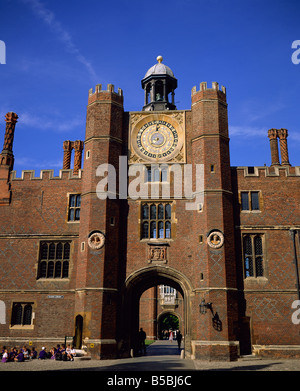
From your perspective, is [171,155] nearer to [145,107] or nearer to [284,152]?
[145,107]

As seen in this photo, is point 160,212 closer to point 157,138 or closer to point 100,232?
point 100,232

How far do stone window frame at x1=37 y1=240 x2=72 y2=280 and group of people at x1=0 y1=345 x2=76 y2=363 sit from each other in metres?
4.24

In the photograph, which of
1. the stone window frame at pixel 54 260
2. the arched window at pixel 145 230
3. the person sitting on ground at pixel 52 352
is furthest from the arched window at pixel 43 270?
the arched window at pixel 145 230

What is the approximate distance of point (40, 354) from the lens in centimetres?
2272

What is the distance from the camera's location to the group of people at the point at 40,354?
21.2 m

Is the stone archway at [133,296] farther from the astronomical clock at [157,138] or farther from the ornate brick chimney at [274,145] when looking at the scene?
the ornate brick chimney at [274,145]

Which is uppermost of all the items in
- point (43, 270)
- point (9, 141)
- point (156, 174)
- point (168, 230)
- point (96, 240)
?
point (9, 141)

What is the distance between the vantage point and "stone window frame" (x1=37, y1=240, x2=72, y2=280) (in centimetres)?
2592

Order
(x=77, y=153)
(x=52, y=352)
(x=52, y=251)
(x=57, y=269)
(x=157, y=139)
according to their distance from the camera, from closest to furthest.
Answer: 1. (x=52, y=352)
2. (x=57, y=269)
3. (x=52, y=251)
4. (x=157, y=139)
5. (x=77, y=153)

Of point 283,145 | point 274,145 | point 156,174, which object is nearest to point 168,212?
point 156,174

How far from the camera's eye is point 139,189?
26.2 m

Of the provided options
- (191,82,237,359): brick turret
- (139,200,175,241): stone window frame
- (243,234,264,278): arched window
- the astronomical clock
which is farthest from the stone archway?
the astronomical clock

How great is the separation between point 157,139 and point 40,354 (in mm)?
14582
